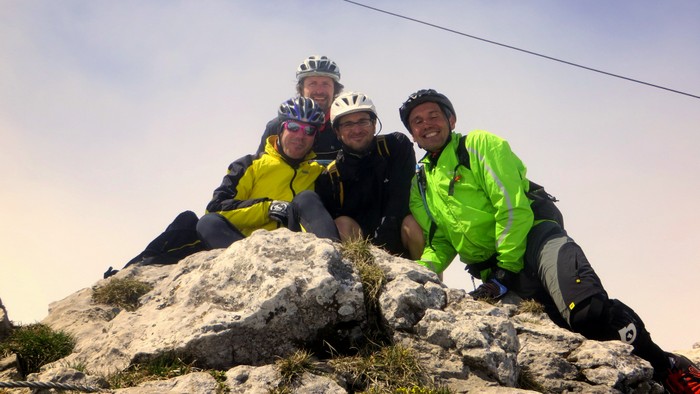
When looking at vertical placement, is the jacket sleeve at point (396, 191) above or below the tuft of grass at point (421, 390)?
above

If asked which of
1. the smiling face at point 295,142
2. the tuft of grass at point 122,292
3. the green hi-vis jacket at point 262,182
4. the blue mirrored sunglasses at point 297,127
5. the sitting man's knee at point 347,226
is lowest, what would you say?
the tuft of grass at point 122,292

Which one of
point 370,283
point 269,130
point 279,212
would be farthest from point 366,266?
point 269,130

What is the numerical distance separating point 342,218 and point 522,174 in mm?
3021

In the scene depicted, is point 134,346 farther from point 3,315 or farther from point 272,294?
point 3,315

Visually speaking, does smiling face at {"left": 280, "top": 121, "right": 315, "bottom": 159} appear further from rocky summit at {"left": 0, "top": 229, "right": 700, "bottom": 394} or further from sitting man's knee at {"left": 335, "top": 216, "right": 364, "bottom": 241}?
rocky summit at {"left": 0, "top": 229, "right": 700, "bottom": 394}

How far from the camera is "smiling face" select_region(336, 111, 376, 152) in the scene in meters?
10.6

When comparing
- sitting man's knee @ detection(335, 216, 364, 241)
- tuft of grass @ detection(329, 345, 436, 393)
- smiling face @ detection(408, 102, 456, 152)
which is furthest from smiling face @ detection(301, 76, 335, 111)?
tuft of grass @ detection(329, 345, 436, 393)

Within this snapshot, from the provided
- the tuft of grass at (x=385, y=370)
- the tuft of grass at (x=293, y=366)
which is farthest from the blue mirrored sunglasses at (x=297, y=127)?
the tuft of grass at (x=293, y=366)

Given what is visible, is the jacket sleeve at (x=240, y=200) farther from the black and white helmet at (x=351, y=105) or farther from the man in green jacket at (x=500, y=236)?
the man in green jacket at (x=500, y=236)

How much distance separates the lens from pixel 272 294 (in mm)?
6535

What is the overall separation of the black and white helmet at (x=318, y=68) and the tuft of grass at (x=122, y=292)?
19.5 ft

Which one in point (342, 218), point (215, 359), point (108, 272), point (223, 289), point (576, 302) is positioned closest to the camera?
point (215, 359)

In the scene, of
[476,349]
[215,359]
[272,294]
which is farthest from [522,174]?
[215,359]

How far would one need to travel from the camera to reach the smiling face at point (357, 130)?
10.6 meters
